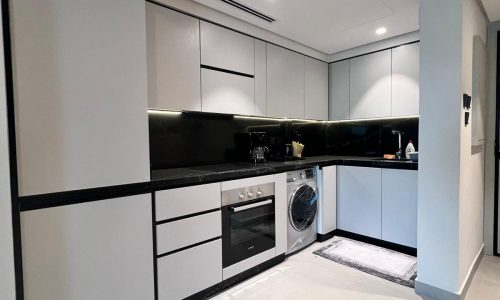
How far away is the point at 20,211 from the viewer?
3.98ft

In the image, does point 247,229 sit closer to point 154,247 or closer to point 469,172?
point 154,247

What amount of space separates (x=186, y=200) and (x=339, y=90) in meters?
2.76

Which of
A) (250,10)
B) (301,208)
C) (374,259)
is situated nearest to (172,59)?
(250,10)

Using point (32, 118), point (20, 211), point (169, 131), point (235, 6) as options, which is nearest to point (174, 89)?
point (169, 131)

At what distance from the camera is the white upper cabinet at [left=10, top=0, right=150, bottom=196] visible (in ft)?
3.99

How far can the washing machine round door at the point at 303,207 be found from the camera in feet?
8.66

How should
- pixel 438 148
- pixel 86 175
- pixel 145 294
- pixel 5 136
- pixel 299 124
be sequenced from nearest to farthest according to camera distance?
pixel 5 136, pixel 86 175, pixel 145 294, pixel 438 148, pixel 299 124

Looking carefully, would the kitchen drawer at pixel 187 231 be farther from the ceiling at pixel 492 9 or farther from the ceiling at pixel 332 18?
the ceiling at pixel 492 9

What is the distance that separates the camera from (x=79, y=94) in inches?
53.3

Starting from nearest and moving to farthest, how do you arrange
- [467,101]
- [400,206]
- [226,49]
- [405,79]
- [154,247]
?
[154,247] < [467,101] < [226,49] < [400,206] < [405,79]

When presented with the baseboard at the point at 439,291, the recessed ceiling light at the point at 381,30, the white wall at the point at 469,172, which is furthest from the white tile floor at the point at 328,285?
the recessed ceiling light at the point at 381,30

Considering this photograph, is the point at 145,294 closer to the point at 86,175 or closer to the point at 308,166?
the point at 86,175

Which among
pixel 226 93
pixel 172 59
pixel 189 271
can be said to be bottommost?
pixel 189 271

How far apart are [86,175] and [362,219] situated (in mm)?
2766
